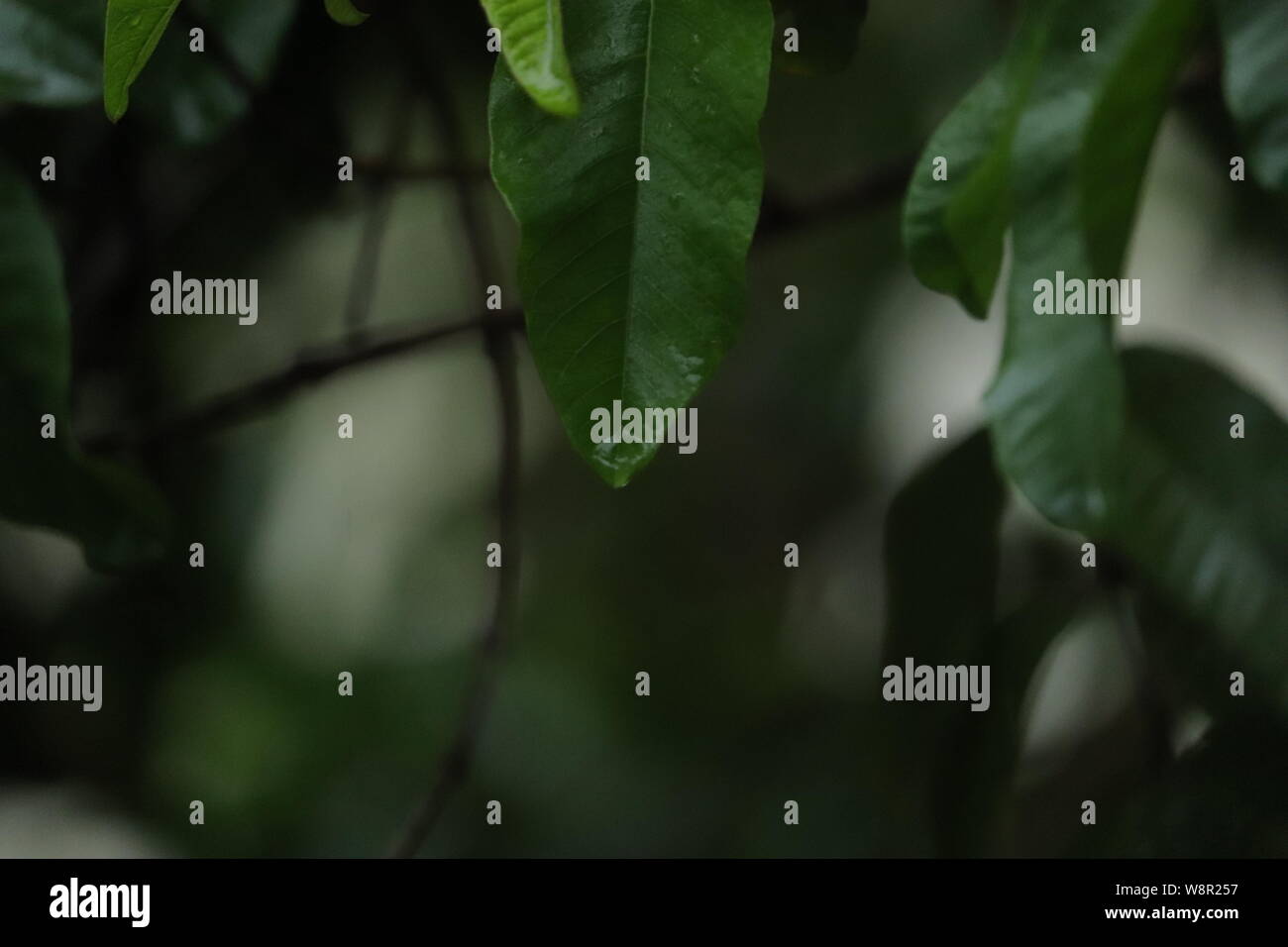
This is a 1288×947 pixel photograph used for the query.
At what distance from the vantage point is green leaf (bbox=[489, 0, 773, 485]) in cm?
39

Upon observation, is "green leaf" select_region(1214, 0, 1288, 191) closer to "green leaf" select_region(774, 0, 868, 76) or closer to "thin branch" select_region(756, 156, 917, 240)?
"green leaf" select_region(774, 0, 868, 76)

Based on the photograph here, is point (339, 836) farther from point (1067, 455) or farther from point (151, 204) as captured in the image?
point (1067, 455)

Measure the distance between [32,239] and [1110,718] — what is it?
90cm

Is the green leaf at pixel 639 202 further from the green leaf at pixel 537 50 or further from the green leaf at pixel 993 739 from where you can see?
the green leaf at pixel 993 739

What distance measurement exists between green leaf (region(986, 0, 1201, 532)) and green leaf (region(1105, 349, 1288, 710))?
0.53 feet

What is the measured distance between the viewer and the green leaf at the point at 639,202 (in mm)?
394

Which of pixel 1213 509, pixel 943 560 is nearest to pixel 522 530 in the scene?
pixel 943 560

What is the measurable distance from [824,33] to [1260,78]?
15 centimetres

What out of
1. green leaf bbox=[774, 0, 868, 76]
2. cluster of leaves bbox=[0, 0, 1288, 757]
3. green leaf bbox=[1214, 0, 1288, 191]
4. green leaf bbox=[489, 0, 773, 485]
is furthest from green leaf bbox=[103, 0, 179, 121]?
green leaf bbox=[1214, 0, 1288, 191]

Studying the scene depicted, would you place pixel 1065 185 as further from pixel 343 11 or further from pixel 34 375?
pixel 34 375

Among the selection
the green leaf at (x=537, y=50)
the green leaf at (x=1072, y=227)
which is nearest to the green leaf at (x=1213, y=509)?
the green leaf at (x=1072, y=227)

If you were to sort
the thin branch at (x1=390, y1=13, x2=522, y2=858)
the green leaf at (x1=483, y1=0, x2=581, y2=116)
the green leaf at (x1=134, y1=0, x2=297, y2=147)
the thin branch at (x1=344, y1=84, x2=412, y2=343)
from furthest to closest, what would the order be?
the thin branch at (x1=344, y1=84, x2=412, y2=343) → the thin branch at (x1=390, y1=13, x2=522, y2=858) → the green leaf at (x1=134, y1=0, x2=297, y2=147) → the green leaf at (x1=483, y1=0, x2=581, y2=116)

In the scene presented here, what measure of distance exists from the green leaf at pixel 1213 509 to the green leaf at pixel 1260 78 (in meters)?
0.22
